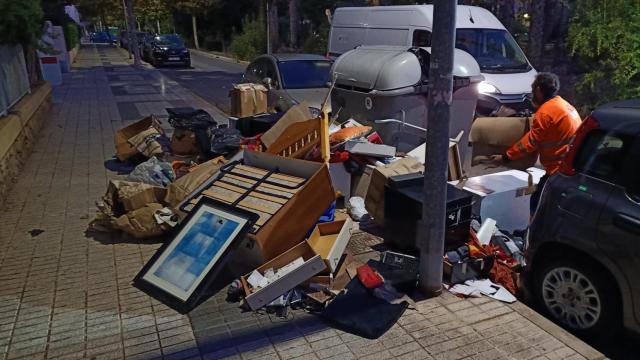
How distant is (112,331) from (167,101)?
11788 millimetres

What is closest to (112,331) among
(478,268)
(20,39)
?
(478,268)

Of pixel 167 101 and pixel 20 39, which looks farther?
pixel 167 101

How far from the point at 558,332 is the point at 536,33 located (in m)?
13.5

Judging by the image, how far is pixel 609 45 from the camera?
→ 372 inches

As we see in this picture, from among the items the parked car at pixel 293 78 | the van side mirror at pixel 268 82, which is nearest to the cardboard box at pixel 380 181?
the parked car at pixel 293 78

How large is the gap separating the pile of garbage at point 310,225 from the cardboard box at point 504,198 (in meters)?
0.01

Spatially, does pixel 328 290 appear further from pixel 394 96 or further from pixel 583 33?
pixel 583 33

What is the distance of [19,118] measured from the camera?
8398mm

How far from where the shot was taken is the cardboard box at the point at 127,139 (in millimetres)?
7734

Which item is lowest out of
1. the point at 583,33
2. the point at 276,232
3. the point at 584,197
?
the point at 276,232

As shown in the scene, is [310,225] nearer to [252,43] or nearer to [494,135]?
[494,135]

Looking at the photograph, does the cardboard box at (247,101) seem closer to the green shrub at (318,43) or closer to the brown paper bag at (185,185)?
the brown paper bag at (185,185)

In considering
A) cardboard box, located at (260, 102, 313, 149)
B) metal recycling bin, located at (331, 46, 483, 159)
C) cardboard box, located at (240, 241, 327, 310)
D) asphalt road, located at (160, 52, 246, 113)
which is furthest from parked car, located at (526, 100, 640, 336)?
asphalt road, located at (160, 52, 246, 113)

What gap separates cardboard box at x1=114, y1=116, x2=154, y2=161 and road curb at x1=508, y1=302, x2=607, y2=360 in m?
6.01
